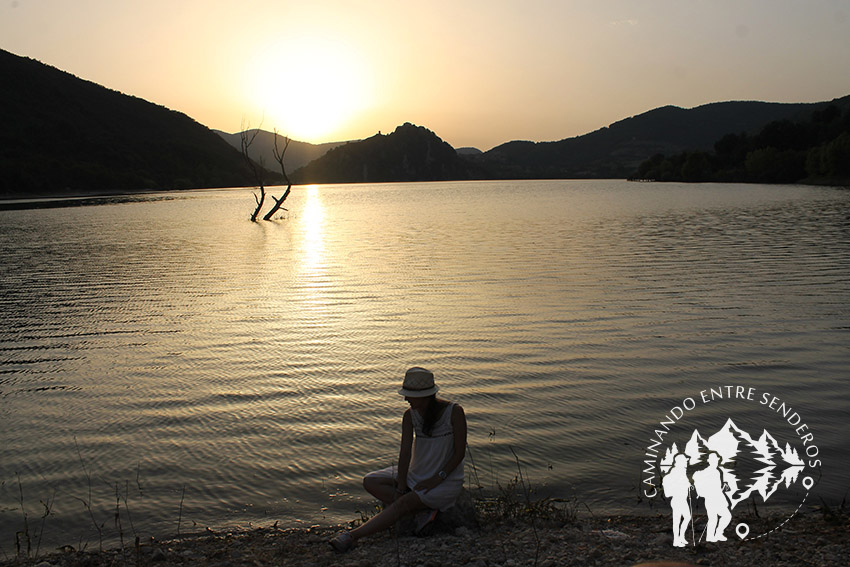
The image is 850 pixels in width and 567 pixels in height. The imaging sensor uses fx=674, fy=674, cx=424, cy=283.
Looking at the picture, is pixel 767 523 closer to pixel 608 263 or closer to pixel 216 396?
pixel 216 396

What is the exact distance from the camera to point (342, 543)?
5.24m

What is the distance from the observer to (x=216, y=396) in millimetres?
9688

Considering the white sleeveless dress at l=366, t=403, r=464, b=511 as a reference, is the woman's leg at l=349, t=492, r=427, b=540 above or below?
below

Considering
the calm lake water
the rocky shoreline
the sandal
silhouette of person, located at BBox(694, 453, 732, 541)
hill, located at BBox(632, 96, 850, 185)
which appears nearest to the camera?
the rocky shoreline

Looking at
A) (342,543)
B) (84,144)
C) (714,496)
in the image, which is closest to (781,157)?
(714,496)

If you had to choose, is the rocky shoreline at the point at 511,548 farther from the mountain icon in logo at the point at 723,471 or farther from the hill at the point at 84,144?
the hill at the point at 84,144

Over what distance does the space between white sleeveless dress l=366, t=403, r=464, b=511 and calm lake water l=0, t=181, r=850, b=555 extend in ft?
3.59

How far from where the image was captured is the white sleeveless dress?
5508 mm

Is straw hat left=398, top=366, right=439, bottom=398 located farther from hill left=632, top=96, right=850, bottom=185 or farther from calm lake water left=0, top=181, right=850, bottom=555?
hill left=632, top=96, right=850, bottom=185

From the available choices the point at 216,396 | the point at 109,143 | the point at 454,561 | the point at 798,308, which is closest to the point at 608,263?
the point at 798,308

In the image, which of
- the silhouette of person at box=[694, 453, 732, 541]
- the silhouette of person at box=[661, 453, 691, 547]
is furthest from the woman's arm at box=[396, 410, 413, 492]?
the silhouette of person at box=[694, 453, 732, 541]

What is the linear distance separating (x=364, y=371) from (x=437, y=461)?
208 inches

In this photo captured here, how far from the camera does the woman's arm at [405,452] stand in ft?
18.2

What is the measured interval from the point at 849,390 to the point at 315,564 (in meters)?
7.56
